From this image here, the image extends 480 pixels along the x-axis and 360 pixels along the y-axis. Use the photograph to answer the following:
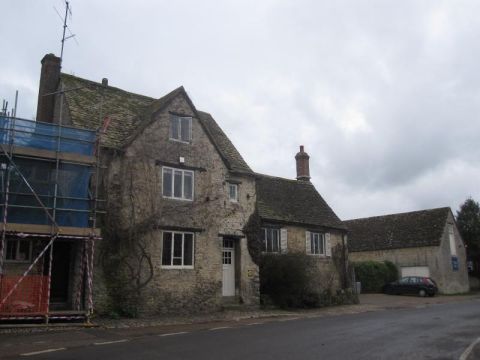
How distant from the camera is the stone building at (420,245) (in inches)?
1565

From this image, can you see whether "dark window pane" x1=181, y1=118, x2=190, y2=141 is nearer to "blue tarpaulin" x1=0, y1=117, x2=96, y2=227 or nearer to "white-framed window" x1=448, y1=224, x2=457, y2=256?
"blue tarpaulin" x1=0, y1=117, x2=96, y2=227

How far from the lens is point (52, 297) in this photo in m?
18.5

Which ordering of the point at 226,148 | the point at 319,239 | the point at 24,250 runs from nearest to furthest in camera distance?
the point at 24,250, the point at 226,148, the point at 319,239

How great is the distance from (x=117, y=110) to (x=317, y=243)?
14451mm

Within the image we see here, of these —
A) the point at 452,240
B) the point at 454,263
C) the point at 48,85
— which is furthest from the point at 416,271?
the point at 48,85

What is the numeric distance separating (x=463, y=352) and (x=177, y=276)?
39.9ft

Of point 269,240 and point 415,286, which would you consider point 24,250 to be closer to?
point 269,240

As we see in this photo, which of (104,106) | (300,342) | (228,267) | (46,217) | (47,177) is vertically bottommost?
(300,342)

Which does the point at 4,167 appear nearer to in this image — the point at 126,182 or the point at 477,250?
the point at 126,182

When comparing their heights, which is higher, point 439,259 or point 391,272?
point 439,259

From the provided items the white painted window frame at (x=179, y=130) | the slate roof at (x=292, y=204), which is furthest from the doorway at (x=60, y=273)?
the slate roof at (x=292, y=204)

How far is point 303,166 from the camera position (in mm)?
35531

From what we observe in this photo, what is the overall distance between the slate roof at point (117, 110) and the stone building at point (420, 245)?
21.7m

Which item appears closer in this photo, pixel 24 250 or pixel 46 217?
pixel 46 217
